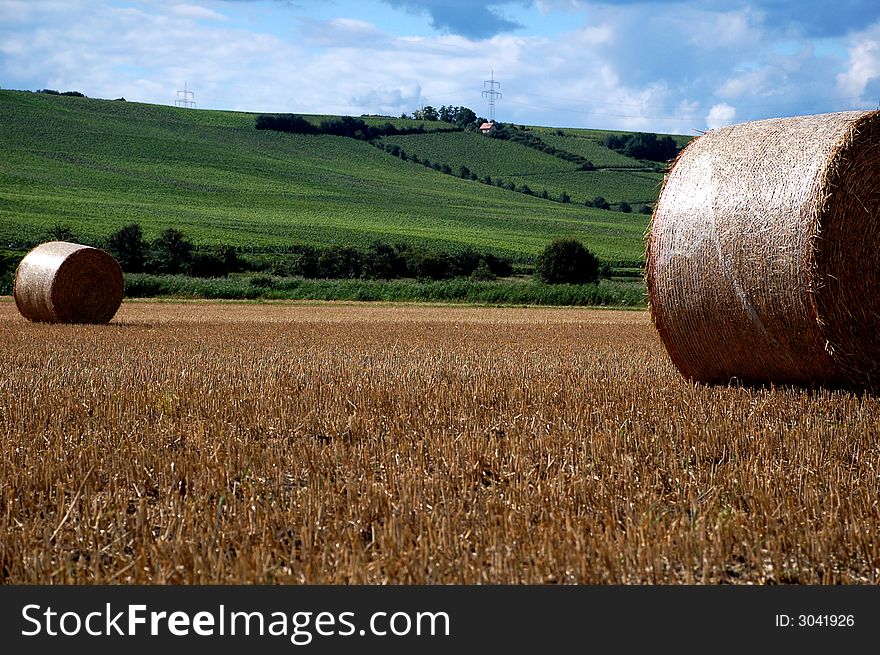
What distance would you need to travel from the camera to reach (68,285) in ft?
66.8

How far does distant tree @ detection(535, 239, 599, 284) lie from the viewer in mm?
47312

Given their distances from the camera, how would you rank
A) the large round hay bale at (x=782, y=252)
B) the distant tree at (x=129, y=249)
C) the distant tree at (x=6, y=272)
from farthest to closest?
the distant tree at (x=129, y=249)
the distant tree at (x=6, y=272)
the large round hay bale at (x=782, y=252)

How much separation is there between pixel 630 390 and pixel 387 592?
5690 mm

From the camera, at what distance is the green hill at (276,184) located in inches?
2482

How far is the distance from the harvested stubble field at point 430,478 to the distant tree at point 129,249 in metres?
33.9

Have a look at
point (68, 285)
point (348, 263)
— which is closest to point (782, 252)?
point (68, 285)

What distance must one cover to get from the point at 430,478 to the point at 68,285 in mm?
16454

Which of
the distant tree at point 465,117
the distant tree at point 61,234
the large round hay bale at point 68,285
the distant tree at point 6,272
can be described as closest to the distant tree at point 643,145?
the distant tree at point 465,117

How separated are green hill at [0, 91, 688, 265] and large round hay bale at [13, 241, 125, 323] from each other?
99.1 ft

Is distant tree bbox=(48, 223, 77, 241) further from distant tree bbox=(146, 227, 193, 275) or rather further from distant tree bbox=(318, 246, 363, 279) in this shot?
distant tree bbox=(318, 246, 363, 279)

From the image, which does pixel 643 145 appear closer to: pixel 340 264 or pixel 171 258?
pixel 340 264

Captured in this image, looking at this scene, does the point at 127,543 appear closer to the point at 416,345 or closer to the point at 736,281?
the point at 736,281

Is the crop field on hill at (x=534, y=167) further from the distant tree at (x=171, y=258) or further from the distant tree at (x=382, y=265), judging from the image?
the distant tree at (x=171, y=258)

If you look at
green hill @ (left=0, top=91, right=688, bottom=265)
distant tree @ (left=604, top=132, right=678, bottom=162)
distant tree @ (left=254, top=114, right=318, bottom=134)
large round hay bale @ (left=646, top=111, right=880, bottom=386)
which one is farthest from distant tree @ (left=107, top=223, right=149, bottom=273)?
distant tree @ (left=604, top=132, right=678, bottom=162)
